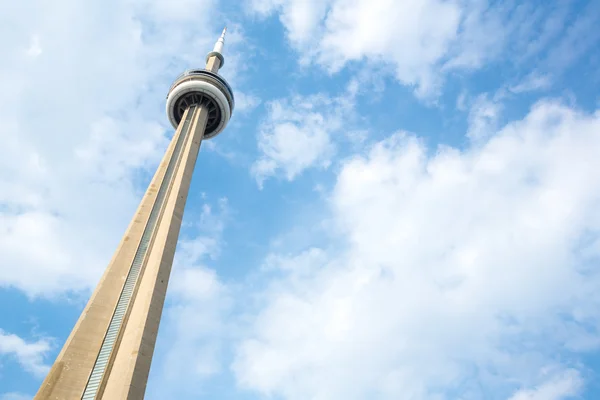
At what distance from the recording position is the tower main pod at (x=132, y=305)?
784 inches

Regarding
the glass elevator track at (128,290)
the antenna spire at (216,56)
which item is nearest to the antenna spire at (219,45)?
the antenna spire at (216,56)

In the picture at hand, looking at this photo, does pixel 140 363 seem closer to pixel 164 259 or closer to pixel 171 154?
pixel 164 259

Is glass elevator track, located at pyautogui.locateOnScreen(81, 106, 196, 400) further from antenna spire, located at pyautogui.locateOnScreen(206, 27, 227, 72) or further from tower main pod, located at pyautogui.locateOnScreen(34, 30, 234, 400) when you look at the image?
antenna spire, located at pyautogui.locateOnScreen(206, 27, 227, 72)

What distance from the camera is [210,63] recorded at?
144 ft

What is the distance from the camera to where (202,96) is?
3928cm

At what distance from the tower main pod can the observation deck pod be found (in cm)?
385

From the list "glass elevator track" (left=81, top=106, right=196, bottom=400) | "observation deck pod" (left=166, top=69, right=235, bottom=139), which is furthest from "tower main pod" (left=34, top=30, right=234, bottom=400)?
"observation deck pod" (left=166, top=69, right=235, bottom=139)

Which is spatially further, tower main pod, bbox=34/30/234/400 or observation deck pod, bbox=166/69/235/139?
observation deck pod, bbox=166/69/235/139

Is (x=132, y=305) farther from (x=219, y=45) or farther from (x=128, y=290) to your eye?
(x=219, y=45)

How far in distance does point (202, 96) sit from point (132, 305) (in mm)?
20675

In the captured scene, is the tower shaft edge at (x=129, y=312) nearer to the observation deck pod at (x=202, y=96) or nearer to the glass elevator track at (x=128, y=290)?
the glass elevator track at (x=128, y=290)

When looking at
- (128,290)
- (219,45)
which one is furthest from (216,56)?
(128,290)

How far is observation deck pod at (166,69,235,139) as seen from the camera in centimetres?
3881

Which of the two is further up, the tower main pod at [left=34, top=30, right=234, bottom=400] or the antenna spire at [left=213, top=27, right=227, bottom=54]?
the antenna spire at [left=213, top=27, right=227, bottom=54]
